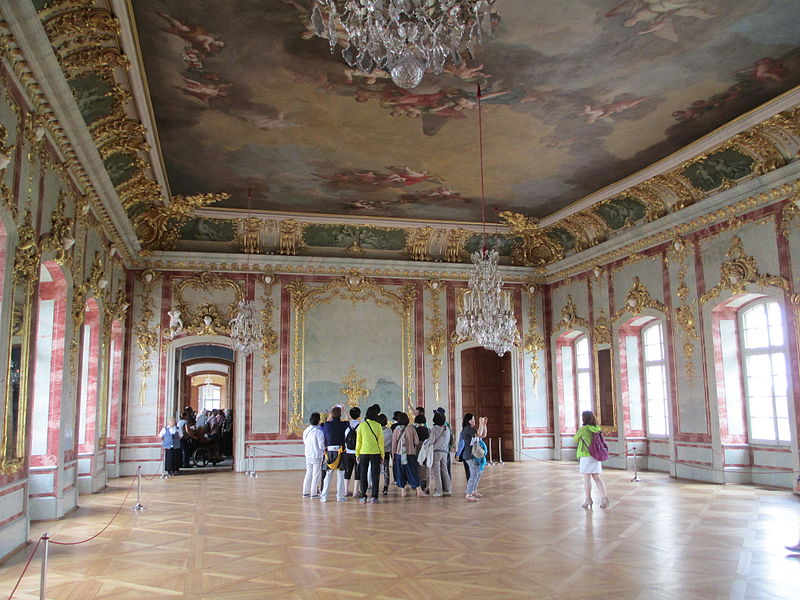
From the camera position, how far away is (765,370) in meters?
12.0

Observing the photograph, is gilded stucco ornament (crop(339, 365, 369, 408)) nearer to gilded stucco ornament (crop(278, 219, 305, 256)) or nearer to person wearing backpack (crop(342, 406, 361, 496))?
gilded stucco ornament (crop(278, 219, 305, 256))

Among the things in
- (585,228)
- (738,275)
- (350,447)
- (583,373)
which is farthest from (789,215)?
(350,447)

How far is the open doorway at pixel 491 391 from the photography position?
17.8 meters

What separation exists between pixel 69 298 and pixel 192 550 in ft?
14.0

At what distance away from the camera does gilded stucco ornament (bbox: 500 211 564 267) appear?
54.6 ft

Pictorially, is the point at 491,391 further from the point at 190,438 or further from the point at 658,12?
the point at 658,12

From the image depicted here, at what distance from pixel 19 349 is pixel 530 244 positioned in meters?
13.4

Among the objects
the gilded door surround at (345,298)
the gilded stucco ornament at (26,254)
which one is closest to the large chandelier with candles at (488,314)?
the gilded stucco ornament at (26,254)

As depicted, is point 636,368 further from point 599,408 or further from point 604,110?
point 604,110

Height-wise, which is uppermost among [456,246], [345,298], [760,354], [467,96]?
[467,96]

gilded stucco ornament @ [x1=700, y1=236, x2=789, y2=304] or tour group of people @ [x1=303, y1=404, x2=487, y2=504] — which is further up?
gilded stucco ornament @ [x1=700, y1=236, x2=789, y2=304]

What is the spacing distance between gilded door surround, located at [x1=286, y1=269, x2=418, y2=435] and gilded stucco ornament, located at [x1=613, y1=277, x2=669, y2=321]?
17.2 feet

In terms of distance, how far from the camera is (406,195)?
48.7ft

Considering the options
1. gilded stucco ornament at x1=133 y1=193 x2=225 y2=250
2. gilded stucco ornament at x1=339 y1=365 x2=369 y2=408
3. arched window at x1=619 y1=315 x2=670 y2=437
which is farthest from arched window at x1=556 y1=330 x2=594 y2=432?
gilded stucco ornament at x1=133 y1=193 x2=225 y2=250
